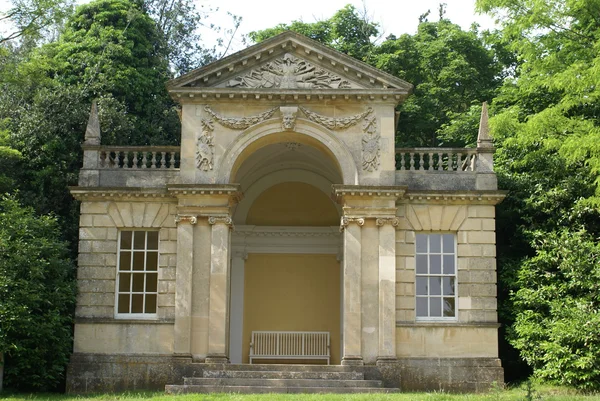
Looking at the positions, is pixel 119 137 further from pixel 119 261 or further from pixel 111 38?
pixel 119 261

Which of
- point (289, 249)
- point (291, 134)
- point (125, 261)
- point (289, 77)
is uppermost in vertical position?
point (289, 77)

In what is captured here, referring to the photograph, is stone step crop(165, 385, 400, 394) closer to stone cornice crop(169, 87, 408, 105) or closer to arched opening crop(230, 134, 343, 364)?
arched opening crop(230, 134, 343, 364)

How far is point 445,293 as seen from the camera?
2170 centimetres

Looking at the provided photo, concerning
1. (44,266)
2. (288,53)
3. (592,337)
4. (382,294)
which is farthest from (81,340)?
(592,337)

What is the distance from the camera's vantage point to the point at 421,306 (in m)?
21.7

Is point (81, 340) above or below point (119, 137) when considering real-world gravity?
below

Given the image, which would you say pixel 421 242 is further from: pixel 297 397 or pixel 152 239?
pixel 152 239

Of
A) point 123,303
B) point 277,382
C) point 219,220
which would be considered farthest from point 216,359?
point 219,220

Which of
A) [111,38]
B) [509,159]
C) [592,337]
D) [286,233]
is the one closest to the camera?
[592,337]

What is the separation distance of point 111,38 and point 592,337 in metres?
19.9

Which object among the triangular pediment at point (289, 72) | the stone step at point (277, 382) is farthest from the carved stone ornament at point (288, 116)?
the stone step at point (277, 382)

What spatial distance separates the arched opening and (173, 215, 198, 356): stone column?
479 cm

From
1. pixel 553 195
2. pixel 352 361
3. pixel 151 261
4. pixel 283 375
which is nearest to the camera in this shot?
pixel 283 375

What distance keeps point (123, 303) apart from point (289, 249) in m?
6.50
